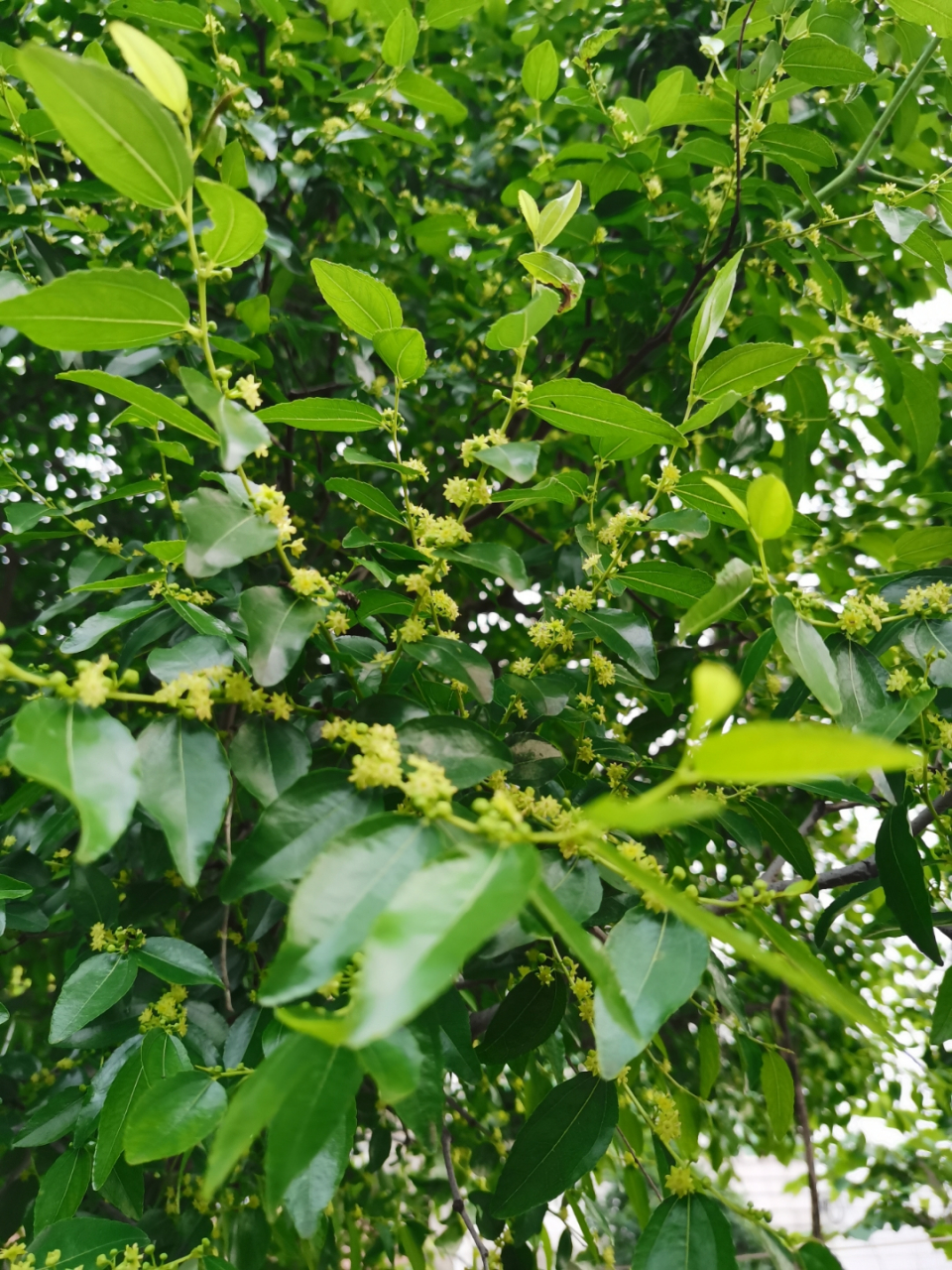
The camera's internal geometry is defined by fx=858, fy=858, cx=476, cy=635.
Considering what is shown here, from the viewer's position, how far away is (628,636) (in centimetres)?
106

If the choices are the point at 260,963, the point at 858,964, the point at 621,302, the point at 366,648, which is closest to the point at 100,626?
the point at 366,648

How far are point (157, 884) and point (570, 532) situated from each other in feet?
3.51

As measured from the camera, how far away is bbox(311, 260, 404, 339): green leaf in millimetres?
940

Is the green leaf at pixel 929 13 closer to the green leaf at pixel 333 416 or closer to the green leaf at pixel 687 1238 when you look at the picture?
the green leaf at pixel 333 416

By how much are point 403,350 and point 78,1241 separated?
1132 mm

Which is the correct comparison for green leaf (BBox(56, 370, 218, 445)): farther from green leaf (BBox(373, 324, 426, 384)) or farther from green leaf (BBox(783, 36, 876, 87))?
green leaf (BBox(783, 36, 876, 87))

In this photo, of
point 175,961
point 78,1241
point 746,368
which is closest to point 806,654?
point 746,368

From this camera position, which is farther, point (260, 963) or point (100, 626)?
point (260, 963)

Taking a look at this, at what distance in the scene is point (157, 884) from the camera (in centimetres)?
140

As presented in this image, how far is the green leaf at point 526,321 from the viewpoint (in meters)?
0.86

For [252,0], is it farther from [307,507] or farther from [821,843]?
[821,843]

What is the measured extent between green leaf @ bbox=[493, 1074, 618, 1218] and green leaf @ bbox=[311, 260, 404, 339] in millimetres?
894

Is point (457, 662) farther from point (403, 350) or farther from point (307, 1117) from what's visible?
point (307, 1117)

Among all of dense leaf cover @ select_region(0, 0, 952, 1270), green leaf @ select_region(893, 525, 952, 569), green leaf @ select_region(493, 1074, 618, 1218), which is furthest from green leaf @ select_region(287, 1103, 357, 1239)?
green leaf @ select_region(893, 525, 952, 569)
